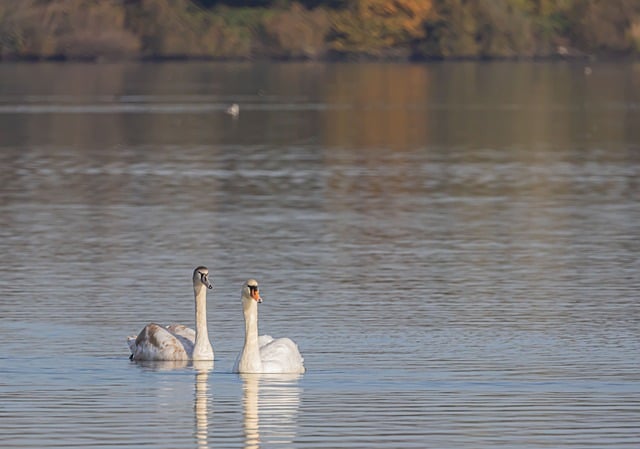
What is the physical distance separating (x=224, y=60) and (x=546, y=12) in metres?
24.6

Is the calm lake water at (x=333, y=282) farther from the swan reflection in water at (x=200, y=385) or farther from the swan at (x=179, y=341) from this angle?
the swan at (x=179, y=341)

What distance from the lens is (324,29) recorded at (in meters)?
139

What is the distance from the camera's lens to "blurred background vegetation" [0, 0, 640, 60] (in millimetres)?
133750

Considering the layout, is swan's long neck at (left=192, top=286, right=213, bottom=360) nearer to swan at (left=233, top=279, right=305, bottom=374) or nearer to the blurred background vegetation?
swan at (left=233, top=279, right=305, bottom=374)

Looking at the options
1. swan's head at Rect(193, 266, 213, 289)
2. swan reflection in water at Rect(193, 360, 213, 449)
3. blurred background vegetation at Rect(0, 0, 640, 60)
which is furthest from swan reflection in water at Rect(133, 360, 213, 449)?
blurred background vegetation at Rect(0, 0, 640, 60)

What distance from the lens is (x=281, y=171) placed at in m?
44.8

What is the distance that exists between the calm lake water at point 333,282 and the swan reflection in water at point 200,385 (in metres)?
0.04

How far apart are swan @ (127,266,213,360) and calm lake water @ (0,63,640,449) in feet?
0.76

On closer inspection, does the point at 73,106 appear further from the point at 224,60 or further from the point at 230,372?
the point at 224,60

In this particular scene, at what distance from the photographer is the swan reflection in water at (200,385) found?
1593 centimetres

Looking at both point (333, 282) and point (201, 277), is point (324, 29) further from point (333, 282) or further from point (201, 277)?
point (201, 277)

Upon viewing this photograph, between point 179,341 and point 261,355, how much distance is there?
52.8 inches

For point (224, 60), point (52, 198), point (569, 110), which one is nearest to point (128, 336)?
point (52, 198)

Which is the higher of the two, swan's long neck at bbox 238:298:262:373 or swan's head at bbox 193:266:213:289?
swan's head at bbox 193:266:213:289
